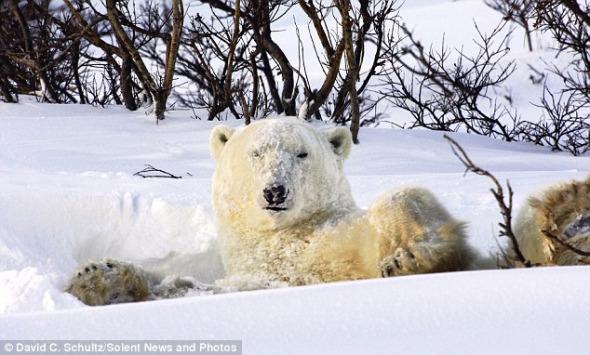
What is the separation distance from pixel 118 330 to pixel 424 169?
3.89 metres

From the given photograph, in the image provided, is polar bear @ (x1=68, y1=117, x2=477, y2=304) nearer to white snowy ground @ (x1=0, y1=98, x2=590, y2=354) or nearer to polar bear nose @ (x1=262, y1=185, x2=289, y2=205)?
polar bear nose @ (x1=262, y1=185, x2=289, y2=205)

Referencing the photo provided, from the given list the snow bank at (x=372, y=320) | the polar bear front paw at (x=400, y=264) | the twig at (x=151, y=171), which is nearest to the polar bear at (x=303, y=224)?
the polar bear front paw at (x=400, y=264)

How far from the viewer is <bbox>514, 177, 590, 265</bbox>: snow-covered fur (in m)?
2.49

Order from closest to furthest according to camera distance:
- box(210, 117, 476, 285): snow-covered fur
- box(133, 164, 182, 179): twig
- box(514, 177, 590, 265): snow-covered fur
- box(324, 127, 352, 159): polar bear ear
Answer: box(514, 177, 590, 265): snow-covered fur
box(210, 117, 476, 285): snow-covered fur
box(324, 127, 352, 159): polar bear ear
box(133, 164, 182, 179): twig

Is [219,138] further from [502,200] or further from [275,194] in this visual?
[502,200]

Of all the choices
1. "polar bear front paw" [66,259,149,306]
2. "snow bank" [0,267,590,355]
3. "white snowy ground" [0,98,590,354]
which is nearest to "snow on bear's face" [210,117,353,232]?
"polar bear front paw" [66,259,149,306]

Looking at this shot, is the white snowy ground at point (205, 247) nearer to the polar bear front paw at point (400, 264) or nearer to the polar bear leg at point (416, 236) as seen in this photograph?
the polar bear leg at point (416, 236)

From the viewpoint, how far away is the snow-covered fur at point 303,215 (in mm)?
2721

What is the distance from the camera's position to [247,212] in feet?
9.98

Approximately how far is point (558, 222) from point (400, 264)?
43 cm

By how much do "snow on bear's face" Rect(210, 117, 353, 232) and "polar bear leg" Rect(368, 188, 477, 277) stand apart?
0.88ft

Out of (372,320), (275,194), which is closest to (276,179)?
(275,194)

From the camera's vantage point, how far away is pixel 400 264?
2605 millimetres

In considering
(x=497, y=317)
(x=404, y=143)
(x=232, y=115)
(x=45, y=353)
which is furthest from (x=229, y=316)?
(x=232, y=115)
